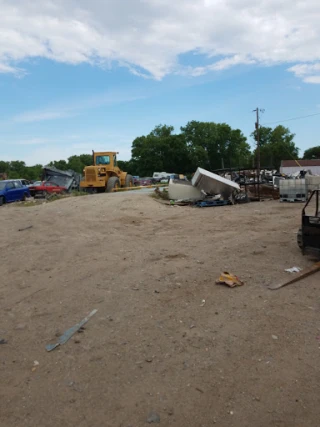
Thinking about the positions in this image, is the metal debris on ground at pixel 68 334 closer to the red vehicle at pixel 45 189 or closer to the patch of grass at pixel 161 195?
the patch of grass at pixel 161 195

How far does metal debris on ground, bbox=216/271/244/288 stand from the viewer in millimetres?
5070

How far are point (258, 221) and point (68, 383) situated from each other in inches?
354

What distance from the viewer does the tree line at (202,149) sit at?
2756 inches

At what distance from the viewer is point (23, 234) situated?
9773mm

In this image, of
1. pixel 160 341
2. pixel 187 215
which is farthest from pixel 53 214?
pixel 160 341

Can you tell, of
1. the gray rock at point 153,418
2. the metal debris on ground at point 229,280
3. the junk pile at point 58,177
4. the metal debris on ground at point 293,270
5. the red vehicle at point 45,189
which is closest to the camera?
the gray rock at point 153,418

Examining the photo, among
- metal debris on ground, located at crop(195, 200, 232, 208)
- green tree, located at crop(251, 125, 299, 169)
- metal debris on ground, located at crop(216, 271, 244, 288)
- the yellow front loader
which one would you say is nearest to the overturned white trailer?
metal debris on ground, located at crop(195, 200, 232, 208)

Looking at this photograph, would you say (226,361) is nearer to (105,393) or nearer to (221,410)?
(221,410)

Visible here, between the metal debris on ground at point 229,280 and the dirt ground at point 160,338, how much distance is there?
12cm

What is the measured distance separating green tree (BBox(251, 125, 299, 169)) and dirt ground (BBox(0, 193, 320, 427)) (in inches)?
2861

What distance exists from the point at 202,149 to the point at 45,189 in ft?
158

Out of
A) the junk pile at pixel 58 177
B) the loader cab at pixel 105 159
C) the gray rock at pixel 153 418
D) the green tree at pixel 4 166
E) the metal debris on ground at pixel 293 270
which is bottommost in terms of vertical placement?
the gray rock at pixel 153 418

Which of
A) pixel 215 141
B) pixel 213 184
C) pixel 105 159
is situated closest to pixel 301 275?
pixel 213 184

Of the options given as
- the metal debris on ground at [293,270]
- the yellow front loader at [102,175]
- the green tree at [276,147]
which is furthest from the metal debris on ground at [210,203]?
the green tree at [276,147]
